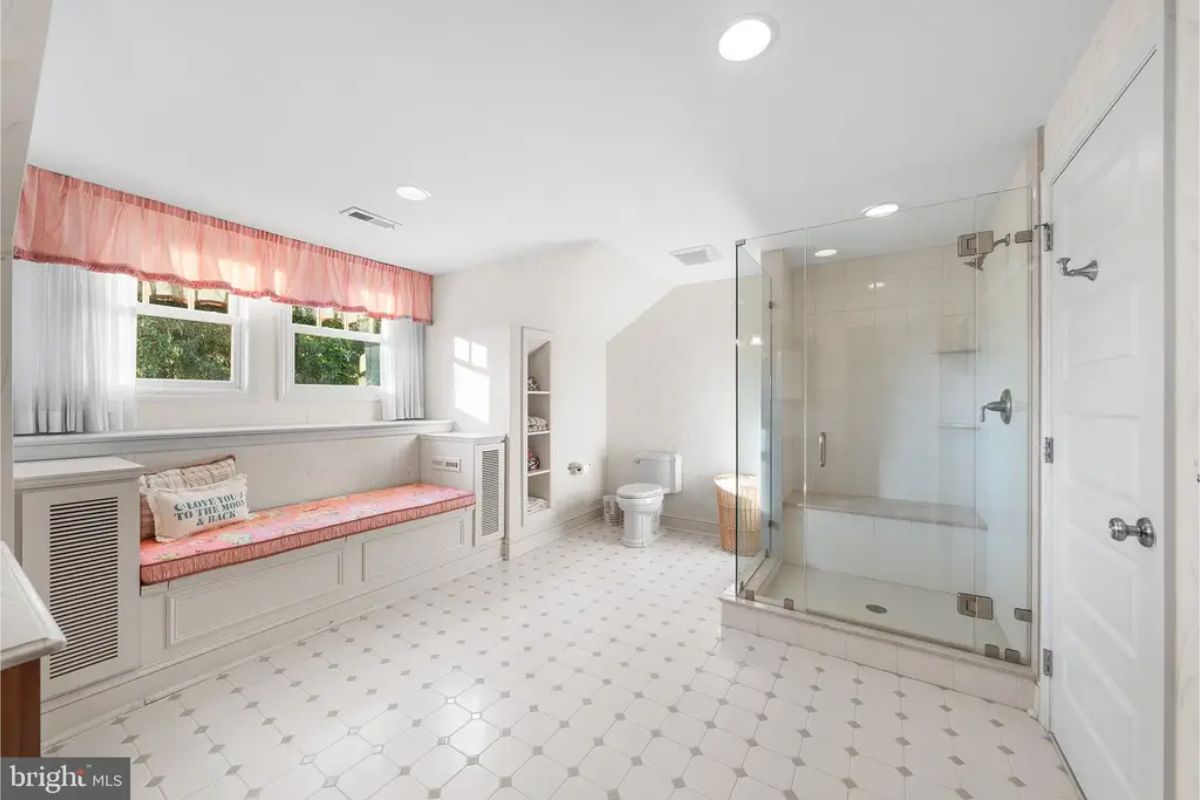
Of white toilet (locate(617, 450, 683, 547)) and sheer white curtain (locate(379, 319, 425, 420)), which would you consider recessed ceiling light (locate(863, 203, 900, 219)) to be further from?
sheer white curtain (locate(379, 319, 425, 420))

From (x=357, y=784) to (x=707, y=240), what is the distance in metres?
3.15

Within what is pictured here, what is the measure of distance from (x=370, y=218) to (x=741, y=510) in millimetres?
3059

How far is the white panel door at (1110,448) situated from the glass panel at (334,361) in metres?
4.01

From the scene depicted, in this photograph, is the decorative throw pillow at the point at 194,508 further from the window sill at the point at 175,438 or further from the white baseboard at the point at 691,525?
the white baseboard at the point at 691,525

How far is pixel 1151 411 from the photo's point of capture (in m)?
1.09

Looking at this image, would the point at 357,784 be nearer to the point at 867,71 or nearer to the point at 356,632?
the point at 356,632

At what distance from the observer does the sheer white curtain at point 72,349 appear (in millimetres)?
2049

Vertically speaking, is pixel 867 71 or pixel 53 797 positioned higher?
pixel 867 71

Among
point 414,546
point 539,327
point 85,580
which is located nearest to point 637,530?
point 414,546

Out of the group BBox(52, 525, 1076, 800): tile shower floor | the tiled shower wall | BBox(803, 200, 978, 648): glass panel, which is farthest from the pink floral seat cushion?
the tiled shower wall

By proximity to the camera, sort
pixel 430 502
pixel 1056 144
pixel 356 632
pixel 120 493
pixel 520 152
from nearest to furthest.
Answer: pixel 1056 144 → pixel 120 493 → pixel 520 152 → pixel 356 632 → pixel 430 502

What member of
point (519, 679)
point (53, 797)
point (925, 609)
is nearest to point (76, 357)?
point (53, 797)

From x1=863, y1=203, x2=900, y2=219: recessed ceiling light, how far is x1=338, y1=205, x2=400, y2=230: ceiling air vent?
274cm

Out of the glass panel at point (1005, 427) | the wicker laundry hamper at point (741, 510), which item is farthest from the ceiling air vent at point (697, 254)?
the wicker laundry hamper at point (741, 510)
